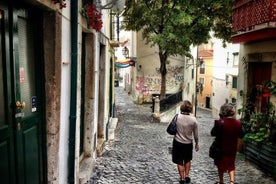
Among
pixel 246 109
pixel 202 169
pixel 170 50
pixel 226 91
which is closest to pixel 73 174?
pixel 202 169

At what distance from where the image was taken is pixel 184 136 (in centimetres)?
570

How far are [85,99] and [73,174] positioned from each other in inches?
82.1

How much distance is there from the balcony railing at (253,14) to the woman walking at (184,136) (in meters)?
2.97

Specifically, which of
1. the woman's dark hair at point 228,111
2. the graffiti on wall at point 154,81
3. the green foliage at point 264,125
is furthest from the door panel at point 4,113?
the graffiti on wall at point 154,81

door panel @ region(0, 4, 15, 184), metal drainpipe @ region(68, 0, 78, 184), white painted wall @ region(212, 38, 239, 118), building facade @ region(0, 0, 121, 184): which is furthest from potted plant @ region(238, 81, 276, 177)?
white painted wall @ region(212, 38, 239, 118)

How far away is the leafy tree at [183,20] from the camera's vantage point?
609 inches

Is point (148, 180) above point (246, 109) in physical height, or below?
below

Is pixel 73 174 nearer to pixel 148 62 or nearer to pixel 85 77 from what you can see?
pixel 85 77

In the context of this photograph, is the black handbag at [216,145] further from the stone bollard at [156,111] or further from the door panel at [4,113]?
the stone bollard at [156,111]

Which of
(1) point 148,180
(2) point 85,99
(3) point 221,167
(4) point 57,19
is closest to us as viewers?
(4) point 57,19

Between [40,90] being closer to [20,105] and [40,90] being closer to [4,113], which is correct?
[20,105]

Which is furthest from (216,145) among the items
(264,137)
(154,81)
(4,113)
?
(154,81)

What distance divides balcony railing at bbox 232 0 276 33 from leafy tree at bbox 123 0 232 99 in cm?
588

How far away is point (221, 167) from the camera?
551cm
